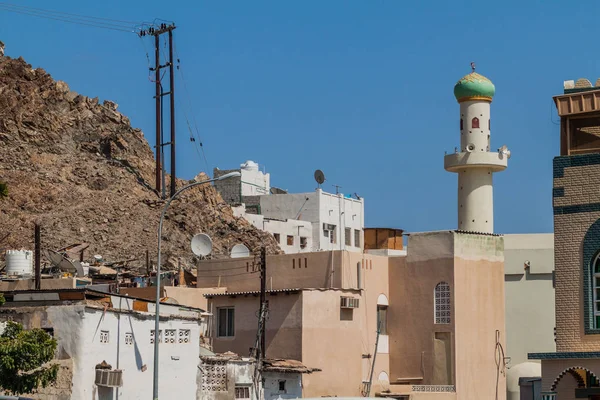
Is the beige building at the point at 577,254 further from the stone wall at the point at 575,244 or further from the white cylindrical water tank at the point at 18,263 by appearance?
the white cylindrical water tank at the point at 18,263

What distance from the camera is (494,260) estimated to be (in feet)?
168

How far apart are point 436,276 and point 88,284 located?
44.7 feet

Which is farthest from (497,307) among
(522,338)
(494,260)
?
(522,338)

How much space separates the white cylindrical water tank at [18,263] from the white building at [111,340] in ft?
45.9

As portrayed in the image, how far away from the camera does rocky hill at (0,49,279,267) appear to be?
242 feet

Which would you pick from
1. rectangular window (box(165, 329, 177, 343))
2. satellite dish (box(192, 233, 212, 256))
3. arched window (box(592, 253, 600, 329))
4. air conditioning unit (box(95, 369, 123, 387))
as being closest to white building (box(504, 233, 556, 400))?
satellite dish (box(192, 233, 212, 256))

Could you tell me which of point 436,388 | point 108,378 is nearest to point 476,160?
point 436,388

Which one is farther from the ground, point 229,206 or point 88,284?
point 229,206

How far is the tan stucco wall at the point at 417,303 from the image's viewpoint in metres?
49.8

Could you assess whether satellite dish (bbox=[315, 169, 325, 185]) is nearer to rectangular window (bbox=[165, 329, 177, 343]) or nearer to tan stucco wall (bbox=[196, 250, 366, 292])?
tan stucco wall (bbox=[196, 250, 366, 292])

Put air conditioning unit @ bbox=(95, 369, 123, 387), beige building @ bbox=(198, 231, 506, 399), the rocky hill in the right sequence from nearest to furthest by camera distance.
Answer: air conditioning unit @ bbox=(95, 369, 123, 387) → beige building @ bbox=(198, 231, 506, 399) → the rocky hill

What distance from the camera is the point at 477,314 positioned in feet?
164

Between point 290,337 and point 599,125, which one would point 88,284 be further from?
point 599,125

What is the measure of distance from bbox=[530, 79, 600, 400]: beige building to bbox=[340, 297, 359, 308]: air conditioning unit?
1732 centimetres
